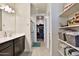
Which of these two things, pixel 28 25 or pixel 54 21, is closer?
pixel 54 21

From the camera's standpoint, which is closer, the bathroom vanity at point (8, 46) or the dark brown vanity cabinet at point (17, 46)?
the bathroom vanity at point (8, 46)

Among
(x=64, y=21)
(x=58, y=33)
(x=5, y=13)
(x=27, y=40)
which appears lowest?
(x=27, y=40)

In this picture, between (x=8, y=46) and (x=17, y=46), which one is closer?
(x=8, y=46)

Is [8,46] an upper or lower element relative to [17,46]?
upper

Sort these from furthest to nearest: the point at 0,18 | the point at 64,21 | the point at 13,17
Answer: the point at 13,17 → the point at 0,18 → the point at 64,21

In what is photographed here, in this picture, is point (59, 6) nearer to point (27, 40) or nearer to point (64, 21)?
point (64, 21)

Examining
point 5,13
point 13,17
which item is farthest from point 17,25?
point 5,13

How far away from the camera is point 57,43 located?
3969 millimetres

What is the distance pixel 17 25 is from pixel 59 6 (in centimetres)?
330

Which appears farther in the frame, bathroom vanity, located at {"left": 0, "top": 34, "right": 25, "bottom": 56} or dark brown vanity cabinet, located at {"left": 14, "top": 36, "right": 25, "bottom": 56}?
dark brown vanity cabinet, located at {"left": 14, "top": 36, "right": 25, "bottom": 56}

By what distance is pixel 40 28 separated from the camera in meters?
16.9

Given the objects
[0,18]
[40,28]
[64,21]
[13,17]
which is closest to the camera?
[64,21]

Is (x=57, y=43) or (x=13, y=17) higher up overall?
(x=13, y=17)

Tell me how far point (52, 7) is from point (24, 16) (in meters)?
3.04
